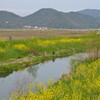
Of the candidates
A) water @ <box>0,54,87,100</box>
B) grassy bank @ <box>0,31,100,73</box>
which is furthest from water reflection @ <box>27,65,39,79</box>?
grassy bank @ <box>0,31,100,73</box>

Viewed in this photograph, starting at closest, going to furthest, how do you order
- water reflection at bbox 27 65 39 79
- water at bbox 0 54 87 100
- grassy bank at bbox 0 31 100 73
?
water at bbox 0 54 87 100 → water reflection at bbox 27 65 39 79 → grassy bank at bbox 0 31 100 73

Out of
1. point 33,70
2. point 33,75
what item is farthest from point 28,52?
point 33,75

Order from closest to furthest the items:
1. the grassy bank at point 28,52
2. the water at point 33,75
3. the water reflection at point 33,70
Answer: the water at point 33,75 → the water reflection at point 33,70 → the grassy bank at point 28,52

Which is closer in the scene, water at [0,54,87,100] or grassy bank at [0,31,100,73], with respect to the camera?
water at [0,54,87,100]

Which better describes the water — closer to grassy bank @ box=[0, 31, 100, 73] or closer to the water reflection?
the water reflection

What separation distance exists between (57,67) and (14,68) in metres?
6.84

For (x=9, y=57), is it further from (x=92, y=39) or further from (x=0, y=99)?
(x=0, y=99)

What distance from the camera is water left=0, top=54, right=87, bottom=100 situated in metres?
21.3

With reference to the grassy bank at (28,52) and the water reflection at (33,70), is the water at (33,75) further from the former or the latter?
the grassy bank at (28,52)

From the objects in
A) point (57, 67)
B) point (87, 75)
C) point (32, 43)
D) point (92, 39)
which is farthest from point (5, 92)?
point (32, 43)

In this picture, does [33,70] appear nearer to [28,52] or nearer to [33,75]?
[33,75]

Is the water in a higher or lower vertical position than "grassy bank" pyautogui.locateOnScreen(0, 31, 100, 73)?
lower

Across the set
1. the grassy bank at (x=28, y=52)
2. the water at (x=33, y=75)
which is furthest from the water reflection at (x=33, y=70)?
the grassy bank at (x=28, y=52)

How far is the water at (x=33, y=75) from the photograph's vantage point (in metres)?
21.3
